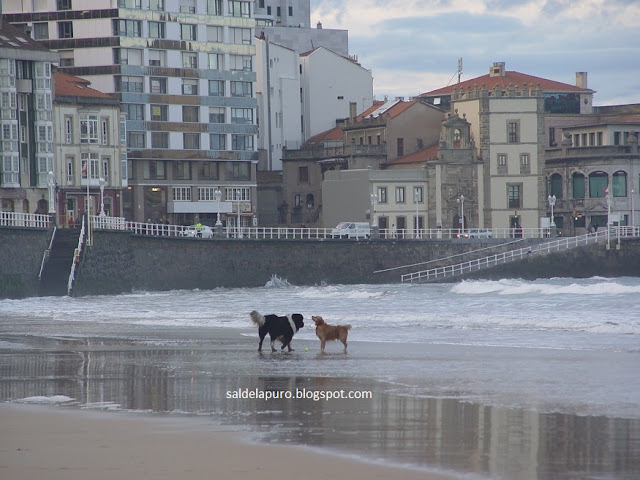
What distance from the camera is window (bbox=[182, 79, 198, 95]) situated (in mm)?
88750

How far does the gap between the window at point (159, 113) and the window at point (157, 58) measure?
2.74 metres

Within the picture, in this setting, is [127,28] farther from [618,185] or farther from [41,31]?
[618,185]

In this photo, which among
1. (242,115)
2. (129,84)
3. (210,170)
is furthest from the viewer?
(242,115)

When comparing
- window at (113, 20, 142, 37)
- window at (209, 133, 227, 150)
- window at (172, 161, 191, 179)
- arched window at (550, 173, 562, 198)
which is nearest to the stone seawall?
Result: arched window at (550, 173, 562, 198)

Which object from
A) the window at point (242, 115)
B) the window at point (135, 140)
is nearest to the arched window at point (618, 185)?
the window at point (242, 115)

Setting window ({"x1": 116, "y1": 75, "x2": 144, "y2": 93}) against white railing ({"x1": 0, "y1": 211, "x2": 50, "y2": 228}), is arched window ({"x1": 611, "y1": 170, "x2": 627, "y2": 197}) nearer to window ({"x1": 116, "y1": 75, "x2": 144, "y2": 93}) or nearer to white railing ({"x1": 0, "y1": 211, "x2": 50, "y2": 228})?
window ({"x1": 116, "y1": 75, "x2": 144, "y2": 93})

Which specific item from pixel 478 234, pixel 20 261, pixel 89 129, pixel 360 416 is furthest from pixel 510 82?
pixel 360 416

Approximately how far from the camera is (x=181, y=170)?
88562 mm

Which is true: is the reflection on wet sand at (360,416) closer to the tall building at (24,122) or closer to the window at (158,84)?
the tall building at (24,122)

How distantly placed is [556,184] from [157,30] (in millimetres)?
30074

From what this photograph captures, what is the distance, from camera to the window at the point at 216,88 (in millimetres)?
90000

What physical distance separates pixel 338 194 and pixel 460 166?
27.5 feet

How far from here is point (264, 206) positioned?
9869cm

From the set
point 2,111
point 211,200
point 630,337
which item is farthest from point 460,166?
point 630,337
